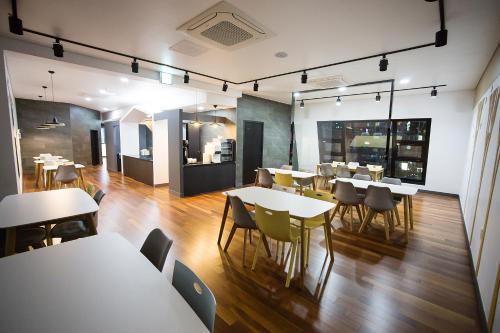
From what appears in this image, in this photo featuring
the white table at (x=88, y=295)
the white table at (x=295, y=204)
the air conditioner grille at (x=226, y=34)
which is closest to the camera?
the white table at (x=88, y=295)

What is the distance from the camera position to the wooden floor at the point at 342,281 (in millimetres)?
2012

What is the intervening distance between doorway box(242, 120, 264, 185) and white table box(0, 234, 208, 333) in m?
5.80

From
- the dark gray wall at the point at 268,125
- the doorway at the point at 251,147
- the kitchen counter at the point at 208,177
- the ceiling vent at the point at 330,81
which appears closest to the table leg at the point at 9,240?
the kitchen counter at the point at 208,177

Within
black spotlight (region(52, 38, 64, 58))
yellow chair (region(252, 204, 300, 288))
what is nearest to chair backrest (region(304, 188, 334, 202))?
yellow chair (region(252, 204, 300, 288))

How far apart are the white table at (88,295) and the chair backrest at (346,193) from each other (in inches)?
138

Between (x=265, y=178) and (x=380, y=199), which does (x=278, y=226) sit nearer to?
(x=380, y=199)

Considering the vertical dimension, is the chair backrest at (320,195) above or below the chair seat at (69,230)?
above

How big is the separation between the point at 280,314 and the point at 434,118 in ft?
23.8

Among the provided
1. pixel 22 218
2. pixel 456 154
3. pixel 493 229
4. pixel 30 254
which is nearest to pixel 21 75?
pixel 22 218

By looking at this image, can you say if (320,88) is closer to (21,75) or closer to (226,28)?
(226,28)

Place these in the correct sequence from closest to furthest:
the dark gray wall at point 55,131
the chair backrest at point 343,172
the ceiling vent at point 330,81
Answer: the ceiling vent at point 330,81 < the chair backrest at point 343,172 < the dark gray wall at point 55,131

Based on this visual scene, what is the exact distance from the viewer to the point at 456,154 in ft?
20.5

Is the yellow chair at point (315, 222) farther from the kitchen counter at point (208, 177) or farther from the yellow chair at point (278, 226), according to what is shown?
the kitchen counter at point (208, 177)

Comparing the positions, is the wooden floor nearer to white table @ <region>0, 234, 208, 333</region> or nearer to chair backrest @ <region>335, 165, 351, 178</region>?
white table @ <region>0, 234, 208, 333</region>
